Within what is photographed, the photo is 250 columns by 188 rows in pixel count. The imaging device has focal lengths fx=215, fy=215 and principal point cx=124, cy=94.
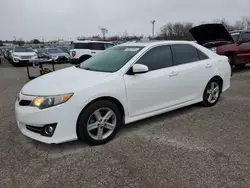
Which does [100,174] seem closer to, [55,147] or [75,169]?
[75,169]

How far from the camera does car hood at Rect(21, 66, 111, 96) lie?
9.48ft

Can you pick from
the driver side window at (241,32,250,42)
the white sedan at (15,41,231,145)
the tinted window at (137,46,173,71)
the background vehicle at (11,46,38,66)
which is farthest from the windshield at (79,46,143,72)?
the background vehicle at (11,46,38,66)

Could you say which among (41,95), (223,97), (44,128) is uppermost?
(41,95)

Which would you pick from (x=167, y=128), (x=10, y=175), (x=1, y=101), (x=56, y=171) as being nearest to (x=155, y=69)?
(x=167, y=128)

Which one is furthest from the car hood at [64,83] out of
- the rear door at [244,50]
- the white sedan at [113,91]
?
the rear door at [244,50]

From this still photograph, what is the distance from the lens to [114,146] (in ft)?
10.2

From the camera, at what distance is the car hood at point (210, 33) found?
306 inches

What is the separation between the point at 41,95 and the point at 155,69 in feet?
6.14

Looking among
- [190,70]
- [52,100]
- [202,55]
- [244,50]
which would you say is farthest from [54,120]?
[244,50]

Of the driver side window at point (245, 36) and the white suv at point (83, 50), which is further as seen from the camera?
the white suv at point (83, 50)

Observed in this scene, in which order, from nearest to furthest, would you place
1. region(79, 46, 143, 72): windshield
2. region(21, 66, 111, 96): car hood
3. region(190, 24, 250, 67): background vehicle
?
region(21, 66, 111, 96): car hood → region(79, 46, 143, 72): windshield → region(190, 24, 250, 67): background vehicle

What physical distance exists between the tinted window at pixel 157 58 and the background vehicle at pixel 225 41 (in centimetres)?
480

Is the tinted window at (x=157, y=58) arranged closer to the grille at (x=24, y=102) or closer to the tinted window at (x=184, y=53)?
the tinted window at (x=184, y=53)

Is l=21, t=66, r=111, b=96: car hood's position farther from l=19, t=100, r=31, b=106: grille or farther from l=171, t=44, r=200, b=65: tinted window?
l=171, t=44, r=200, b=65: tinted window
